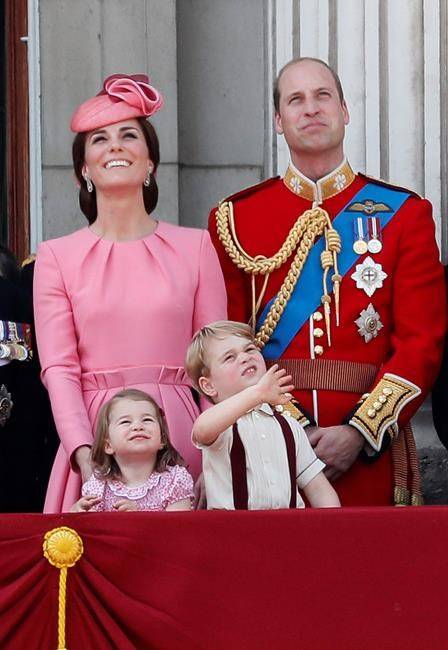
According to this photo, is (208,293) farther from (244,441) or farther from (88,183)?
(244,441)

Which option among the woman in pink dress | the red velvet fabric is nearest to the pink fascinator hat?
the woman in pink dress

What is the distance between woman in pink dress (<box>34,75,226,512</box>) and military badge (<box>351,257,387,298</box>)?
14.4 inches

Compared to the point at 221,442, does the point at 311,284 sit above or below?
above

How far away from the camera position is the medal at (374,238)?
4953mm

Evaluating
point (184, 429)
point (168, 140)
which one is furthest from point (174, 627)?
point (168, 140)

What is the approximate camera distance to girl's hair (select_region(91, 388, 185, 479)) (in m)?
4.42

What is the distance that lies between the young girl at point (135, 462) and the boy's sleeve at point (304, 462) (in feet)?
0.84

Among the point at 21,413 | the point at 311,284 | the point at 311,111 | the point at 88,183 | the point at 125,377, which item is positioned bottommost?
the point at 21,413

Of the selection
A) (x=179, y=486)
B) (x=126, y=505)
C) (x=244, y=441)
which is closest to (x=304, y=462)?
(x=244, y=441)

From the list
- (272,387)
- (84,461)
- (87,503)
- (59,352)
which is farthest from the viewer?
(59,352)

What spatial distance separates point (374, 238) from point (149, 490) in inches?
39.0

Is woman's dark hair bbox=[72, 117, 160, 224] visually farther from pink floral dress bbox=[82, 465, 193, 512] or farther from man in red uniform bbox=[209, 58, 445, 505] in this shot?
pink floral dress bbox=[82, 465, 193, 512]

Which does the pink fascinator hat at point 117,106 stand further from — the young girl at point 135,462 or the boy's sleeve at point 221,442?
the boy's sleeve at point 221,442

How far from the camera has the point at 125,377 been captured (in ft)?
15.3
